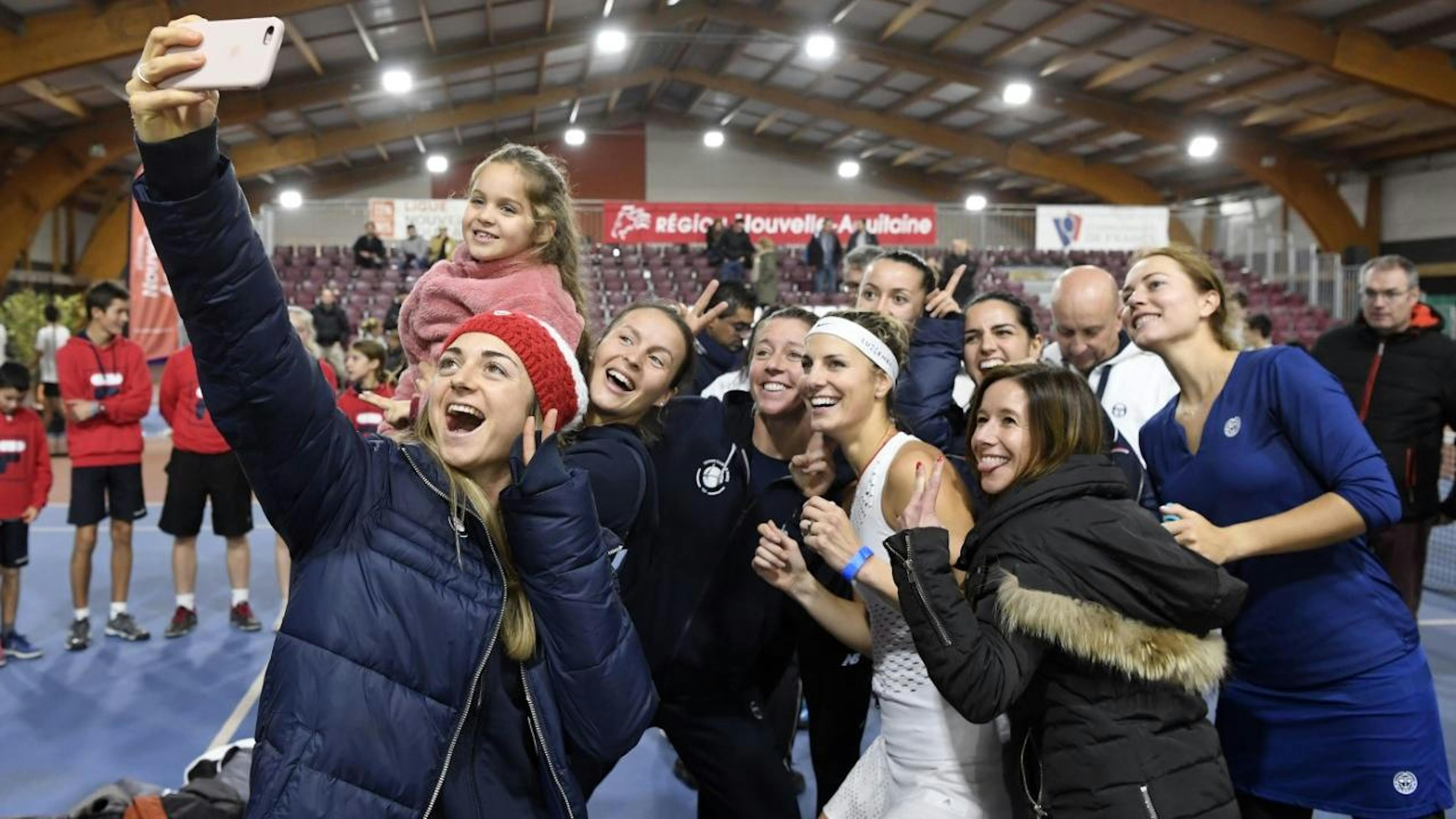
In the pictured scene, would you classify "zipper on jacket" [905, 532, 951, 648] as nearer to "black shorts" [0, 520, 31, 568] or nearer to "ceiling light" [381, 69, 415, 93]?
"black shorts" [0, 520, 31, 568]

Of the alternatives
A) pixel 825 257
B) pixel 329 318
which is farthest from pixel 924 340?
pixel 825 257

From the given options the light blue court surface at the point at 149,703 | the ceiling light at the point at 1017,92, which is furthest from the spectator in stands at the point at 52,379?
the ceiling light at the point at 1017,92

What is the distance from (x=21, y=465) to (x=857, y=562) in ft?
17.4

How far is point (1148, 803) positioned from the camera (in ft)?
5.92

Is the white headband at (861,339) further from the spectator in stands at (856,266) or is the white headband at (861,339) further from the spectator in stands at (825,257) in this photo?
the spectator in stands at (825,257)

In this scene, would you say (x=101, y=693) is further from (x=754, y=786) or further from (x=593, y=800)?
(x=754, y=786)

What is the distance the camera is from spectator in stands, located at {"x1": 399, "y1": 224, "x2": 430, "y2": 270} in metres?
18.2

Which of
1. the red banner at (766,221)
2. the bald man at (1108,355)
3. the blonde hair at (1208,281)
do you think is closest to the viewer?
the blonde hair at (1208,281)

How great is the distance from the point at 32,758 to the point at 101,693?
832mm

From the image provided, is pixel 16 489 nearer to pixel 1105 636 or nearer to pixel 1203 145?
pixel 1105 636

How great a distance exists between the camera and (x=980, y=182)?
29.9 m

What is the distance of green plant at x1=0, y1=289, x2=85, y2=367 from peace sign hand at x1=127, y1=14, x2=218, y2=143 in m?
16.7

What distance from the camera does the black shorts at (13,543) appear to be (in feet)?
17.8

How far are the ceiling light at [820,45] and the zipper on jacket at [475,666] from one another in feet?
57.1
